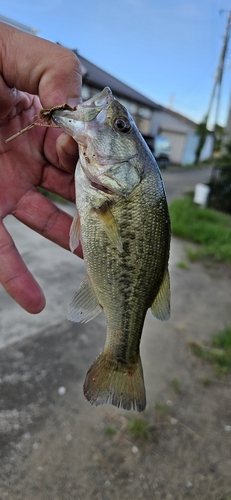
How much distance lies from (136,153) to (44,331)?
10.4ft

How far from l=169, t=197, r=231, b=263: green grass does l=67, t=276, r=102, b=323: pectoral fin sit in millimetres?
6232

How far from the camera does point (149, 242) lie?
1.89 m

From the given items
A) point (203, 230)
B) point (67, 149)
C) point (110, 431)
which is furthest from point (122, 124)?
point (203, 230)

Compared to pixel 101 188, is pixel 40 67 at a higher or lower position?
higher

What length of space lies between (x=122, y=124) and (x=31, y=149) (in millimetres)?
872

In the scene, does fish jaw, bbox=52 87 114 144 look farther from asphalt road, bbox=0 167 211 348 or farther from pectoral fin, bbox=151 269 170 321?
asphalt road, bbox=0 167 211 348

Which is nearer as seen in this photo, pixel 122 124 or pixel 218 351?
pixel 122 124

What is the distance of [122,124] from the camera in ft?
6.29

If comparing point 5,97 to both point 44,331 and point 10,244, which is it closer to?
point 10,244

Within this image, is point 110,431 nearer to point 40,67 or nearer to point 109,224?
point 109,224

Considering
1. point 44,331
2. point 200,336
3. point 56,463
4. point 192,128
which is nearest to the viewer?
point 56,463

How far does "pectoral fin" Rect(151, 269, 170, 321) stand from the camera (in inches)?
80.7

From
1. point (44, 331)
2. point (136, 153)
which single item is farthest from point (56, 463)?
point (136, 153)

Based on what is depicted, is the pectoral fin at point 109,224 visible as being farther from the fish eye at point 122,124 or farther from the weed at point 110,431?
the weed at point 110,431
